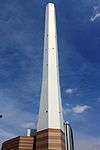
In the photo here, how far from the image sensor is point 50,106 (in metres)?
124

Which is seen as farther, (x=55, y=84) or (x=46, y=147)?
(x=55, y=84)

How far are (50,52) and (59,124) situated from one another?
3805 centimetres

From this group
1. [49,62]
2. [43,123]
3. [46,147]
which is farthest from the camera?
[49,62]

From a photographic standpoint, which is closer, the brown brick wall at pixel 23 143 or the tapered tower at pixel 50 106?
the tapered tower at pixel 50 106

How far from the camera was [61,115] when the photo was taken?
127375 millimetres

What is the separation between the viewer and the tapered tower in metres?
118

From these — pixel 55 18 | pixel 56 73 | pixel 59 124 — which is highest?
pixel 55 18

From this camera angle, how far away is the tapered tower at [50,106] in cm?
11806

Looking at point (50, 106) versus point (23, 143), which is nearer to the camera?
point (50, 106)

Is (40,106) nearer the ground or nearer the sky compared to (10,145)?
nearer the sky

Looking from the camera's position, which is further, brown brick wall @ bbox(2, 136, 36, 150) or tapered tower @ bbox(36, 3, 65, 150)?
brown brick wall @ bbox(2, 136, 36, 150)

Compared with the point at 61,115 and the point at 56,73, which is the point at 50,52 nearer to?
the point at 56,73

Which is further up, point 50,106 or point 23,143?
point 50,106

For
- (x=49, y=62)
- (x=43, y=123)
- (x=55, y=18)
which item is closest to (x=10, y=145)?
(x=43, y=123)
